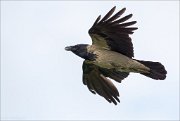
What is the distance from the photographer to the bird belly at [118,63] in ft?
79.8

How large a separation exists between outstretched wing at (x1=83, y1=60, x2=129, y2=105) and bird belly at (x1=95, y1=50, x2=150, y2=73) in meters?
1.27

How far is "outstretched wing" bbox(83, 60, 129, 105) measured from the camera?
2584cm

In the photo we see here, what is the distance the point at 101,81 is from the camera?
2611 centimetres

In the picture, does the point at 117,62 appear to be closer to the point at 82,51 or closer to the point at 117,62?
the point at 117,62

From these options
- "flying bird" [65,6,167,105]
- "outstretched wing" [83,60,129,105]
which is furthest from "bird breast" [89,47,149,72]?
"outstretched wing" [83,60,129,105]

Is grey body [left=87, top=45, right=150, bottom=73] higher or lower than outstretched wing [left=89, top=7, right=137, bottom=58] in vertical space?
lower

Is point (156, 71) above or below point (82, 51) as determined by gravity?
below

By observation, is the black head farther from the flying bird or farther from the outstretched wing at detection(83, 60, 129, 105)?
the outstretched wing at detection(83, 60, 129, 105)

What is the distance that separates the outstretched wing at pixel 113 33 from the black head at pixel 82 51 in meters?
0.32

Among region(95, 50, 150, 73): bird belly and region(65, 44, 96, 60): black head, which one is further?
region(65, 44, 96, 60): black head

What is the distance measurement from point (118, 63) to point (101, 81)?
1902 mm

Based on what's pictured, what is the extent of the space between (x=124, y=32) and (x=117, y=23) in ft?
0.98

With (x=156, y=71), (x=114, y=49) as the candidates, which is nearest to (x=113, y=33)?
(x=114, y=49)

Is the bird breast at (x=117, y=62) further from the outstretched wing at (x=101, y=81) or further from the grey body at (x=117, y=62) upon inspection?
the outstretched wing at (x=101, y=81)
